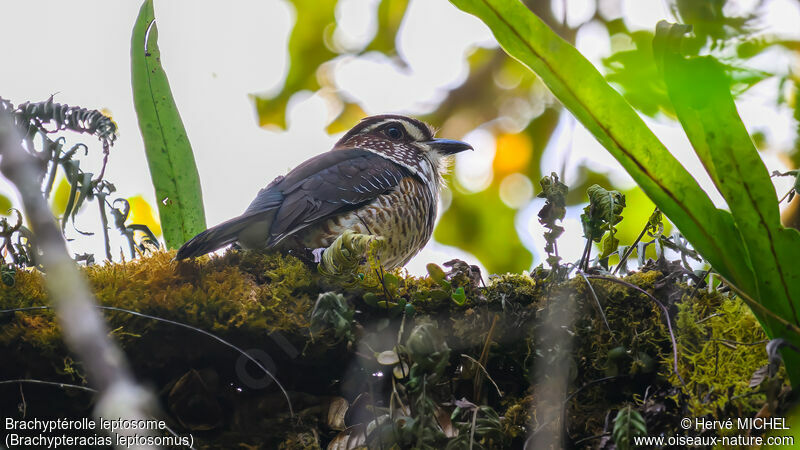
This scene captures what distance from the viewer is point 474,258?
11.3 feet

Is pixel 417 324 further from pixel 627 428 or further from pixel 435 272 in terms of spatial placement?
pixel 627 428

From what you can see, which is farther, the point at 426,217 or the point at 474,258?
the point at 474,258

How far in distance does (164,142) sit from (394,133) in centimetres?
115

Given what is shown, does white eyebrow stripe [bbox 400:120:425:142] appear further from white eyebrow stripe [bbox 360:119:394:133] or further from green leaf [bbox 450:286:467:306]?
green leaf [bbox 450:286:467:306]

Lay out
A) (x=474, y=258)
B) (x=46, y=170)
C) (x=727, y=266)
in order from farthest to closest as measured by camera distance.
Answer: (x=474, y=258) → (x=46, y=170) → (x=727, y=266)

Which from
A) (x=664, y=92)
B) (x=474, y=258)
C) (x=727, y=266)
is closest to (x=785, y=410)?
(x=727, y=266)

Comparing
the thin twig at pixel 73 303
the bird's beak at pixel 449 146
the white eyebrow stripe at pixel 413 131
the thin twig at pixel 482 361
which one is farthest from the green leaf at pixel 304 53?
the thin twig at pixel 73 303

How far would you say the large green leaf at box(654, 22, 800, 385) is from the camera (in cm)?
139

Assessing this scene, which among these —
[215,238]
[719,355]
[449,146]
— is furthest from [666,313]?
[449,146]

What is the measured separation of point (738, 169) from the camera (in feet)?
4.71

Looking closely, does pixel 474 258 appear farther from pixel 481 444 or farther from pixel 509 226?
pixel 481 444

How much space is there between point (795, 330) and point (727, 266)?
0.65 ft

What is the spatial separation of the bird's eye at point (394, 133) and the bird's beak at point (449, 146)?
7.1 inches

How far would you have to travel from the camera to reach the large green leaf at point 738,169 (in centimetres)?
139
